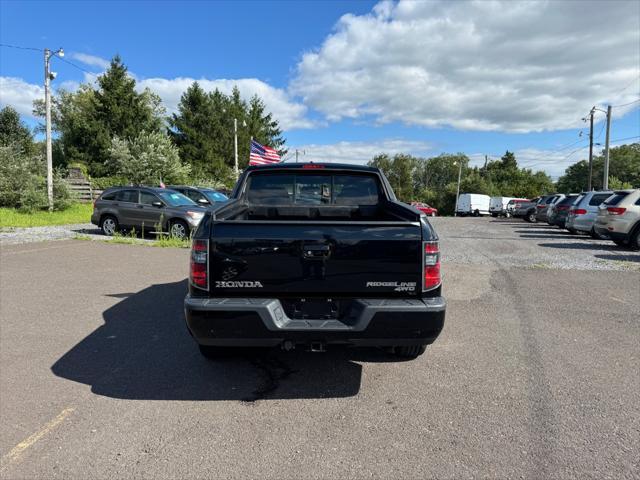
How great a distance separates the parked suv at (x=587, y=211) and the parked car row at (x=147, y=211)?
13362mm

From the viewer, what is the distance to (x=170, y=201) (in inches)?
584

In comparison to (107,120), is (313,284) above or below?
below

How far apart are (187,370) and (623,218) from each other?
12.8 metres

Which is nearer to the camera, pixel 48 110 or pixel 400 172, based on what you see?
pixel 48 110

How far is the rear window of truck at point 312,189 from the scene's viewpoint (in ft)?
16.5

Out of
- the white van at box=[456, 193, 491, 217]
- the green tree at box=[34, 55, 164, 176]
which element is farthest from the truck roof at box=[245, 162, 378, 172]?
the white van at box=[456, 193, 491, 217]

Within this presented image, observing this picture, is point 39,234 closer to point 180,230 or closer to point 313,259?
point 180,230

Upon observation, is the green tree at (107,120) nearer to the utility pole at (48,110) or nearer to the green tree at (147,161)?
the green tree at (147,161)

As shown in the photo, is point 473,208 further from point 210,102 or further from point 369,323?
point 369,323

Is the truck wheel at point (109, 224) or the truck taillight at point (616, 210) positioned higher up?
the truck taillight at point (616, 210)

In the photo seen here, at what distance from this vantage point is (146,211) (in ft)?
48.8

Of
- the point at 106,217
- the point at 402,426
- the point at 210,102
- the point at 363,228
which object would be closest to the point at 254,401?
the point at 402,426

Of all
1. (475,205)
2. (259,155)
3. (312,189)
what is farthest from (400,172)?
(312,189)

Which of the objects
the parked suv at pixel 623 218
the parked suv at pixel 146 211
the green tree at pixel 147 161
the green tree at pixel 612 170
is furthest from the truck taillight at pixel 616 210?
the green tree at pixel 612 170
